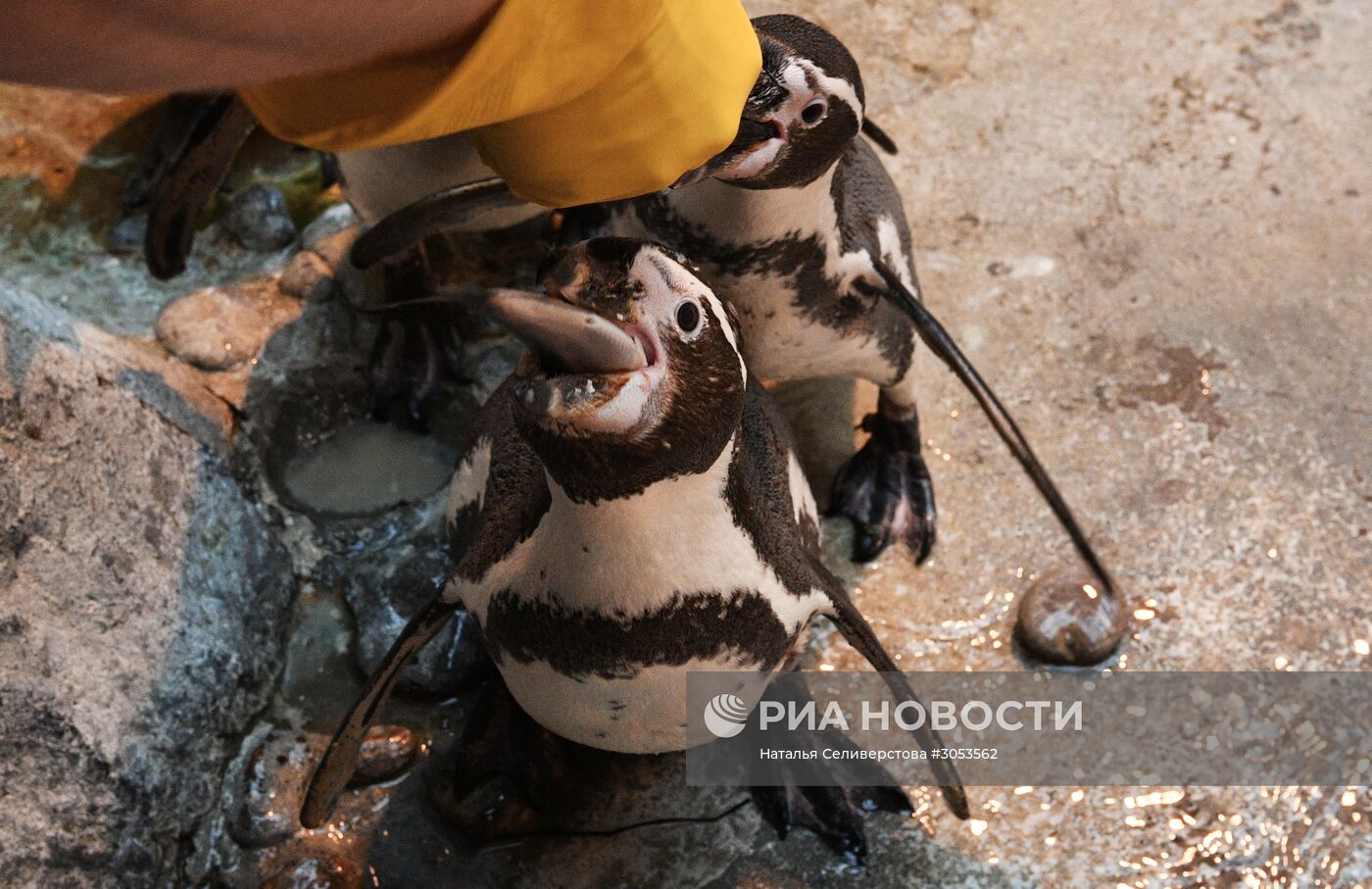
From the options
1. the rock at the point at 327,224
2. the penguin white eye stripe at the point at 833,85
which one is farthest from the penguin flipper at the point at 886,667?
the rock at the point at 327,224

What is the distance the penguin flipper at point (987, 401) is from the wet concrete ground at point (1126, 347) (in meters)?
0.22

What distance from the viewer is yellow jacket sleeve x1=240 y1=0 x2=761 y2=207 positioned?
66cm

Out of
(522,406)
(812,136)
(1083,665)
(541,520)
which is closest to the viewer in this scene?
(522,406)

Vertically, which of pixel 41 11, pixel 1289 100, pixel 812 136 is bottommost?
pixel 1289 100

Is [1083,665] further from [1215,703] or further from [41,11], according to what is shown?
[41,11]

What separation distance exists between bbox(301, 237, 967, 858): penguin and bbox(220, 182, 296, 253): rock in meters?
0.80

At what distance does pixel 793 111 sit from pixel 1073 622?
722mm

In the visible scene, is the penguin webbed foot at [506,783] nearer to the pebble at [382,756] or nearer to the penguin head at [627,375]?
the pebble at [382,756]

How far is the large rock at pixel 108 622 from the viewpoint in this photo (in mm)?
1277

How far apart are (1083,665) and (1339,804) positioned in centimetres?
A: 32

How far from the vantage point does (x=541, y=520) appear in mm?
1196

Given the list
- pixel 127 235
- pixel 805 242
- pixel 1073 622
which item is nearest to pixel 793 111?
pixel 805 242

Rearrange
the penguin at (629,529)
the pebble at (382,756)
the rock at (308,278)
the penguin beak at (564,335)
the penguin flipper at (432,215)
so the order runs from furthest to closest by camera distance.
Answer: the rock at (308,278), the pebble at (382,756), the penguin flipper at (432,215), the penguin at (629,529), the penguin beak at (564,335)

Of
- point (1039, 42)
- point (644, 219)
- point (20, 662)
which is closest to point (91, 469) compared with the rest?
point (20, 662)
